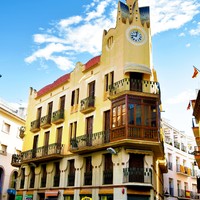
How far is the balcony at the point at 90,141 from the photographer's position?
2052cm

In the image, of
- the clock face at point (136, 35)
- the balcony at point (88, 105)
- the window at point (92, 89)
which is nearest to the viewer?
the clock face at point (136, 35)

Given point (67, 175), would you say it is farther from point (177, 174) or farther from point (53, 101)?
point (177, 174)

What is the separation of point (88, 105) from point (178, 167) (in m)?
20.3

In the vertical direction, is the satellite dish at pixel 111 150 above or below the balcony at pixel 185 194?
above

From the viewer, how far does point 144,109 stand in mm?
19781

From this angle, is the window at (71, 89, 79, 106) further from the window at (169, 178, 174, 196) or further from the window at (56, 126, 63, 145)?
the window at (169, 178, 174, 196)

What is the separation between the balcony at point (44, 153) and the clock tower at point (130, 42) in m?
8.18

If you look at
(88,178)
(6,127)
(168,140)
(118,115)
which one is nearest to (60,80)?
(118,115)

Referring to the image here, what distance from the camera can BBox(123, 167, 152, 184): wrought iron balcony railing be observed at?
60.1 ft

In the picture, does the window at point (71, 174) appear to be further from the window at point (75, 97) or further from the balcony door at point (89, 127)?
the window at point (75, 97)

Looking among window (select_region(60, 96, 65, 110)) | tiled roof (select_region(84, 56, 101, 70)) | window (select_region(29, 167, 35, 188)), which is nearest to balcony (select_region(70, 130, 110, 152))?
window (select_region(60, 96, 65, 110))

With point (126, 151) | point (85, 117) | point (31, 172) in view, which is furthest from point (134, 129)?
point (31, 172)

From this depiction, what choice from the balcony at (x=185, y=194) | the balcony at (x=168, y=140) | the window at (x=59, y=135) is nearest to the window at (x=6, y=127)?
the window at (x=59, y=135)

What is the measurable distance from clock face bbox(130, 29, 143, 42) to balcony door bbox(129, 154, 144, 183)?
8.80 meters
